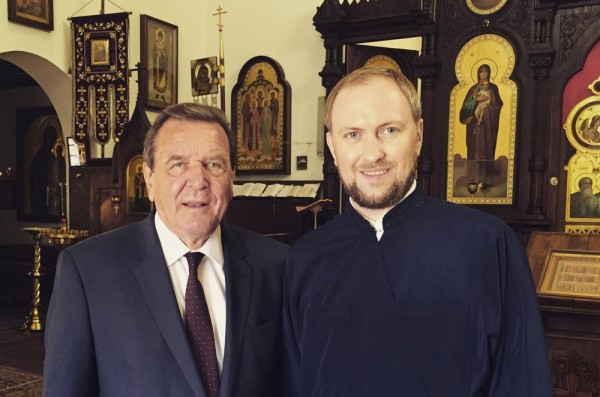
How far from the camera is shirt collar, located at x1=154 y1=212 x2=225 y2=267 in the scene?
1.88 m

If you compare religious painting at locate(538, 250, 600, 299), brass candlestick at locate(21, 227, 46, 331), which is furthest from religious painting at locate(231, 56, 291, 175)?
religious painting at locate(538, 250, 600, 299)

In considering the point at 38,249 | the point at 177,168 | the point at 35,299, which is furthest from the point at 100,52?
the point at 177,168

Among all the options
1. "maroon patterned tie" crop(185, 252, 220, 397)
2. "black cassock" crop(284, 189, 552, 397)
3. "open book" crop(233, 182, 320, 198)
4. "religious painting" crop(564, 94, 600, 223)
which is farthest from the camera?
"open book" crop(233, 182, 320, 198)

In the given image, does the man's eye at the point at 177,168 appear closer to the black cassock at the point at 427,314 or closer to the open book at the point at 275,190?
the black cassock at the point at 427,314

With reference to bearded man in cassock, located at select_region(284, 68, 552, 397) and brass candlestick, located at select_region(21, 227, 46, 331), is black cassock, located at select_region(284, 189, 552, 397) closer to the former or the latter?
bearded man in cassock, located at select_region(284, 68, 552, 397)

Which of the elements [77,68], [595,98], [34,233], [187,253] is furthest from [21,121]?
[187,253]

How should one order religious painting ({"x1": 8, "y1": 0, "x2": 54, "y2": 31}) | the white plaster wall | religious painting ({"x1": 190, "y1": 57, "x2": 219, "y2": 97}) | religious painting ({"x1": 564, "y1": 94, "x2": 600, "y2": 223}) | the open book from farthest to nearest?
the open book, religious painting ({"x1": 190, "y1": 57, "x2": 219, "y2": 97}), the white plaster wall, religious painting ({"x1": 8, "y1": 0, "x2": 54, "y2": 31}), religious painting ({"x1": 564, "y1": 94, "x2": 600, "y2": 223})

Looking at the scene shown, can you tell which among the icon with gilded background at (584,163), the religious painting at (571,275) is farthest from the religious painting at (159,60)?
the religious painting at (571,275)

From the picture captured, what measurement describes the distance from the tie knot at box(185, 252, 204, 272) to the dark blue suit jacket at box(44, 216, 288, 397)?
0.28ft

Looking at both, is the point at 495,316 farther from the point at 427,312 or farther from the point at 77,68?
the point at 77,68

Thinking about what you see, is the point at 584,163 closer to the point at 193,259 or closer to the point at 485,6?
the point at 485,6

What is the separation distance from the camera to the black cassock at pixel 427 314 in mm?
1627

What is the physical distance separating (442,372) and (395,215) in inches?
18.8

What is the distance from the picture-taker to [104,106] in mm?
7656
